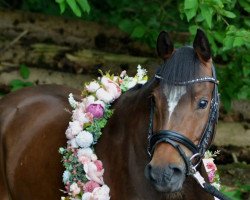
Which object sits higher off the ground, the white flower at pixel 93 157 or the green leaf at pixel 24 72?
the green leaf at pixel 24 72

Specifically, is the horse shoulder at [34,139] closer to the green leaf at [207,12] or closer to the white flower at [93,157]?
the white flower at [93,157]

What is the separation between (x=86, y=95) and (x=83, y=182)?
24.4 inches

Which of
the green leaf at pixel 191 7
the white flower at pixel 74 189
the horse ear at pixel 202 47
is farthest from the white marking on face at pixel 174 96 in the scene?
the green leaf at pixel 191 7

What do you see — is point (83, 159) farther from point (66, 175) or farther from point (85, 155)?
point (66, 175)

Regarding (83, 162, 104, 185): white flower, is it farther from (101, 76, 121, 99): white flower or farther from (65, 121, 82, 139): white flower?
(101, 76, 121, 99): white flower

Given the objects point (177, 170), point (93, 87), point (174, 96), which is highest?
point (93, 87)

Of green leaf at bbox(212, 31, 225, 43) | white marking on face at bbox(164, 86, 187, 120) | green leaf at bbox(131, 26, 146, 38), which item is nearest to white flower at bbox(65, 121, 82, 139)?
white marking on face at bbox(164, 86, 187, 120)

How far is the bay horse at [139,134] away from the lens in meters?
3.47

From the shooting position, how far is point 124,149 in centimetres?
399

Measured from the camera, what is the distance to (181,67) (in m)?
3.61

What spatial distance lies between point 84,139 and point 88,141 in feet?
0.10

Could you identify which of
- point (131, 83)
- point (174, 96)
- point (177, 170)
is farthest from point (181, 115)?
point (131, 83)

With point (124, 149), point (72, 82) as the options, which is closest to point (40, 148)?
point (124, 149)

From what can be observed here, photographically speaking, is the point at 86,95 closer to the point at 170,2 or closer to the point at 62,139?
the point at 62,139
